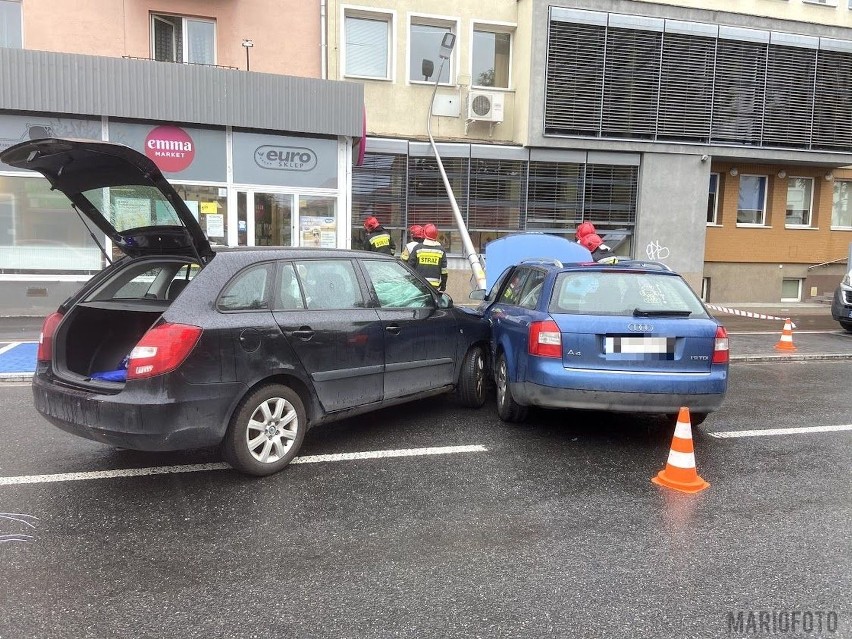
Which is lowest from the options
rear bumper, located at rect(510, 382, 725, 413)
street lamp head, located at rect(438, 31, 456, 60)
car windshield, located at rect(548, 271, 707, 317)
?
rear bumper, located at rect(510, 382, 725, 413)

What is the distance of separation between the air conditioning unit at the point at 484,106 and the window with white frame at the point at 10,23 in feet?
31.1

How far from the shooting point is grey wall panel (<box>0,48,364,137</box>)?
36.7 feet

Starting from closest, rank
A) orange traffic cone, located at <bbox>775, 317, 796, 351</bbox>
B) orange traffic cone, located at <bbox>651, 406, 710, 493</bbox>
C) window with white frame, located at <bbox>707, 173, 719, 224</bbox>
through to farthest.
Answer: orange traffic cone, located at <bbox>651, 406, 710, 493</bbox>, orange traffic cone, located at <bbox>775, 317, 796, 351</bbox>, window with white frame, located at <bbox>707, 173, 719, 224</bbox>

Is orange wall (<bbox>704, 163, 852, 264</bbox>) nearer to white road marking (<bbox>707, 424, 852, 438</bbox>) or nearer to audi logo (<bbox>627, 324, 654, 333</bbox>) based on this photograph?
white road marking (<bbox>707, 424, 852, 438</bbox>)

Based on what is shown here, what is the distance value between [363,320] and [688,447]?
8.09 feet

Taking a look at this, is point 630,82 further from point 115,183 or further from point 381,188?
point 115,183

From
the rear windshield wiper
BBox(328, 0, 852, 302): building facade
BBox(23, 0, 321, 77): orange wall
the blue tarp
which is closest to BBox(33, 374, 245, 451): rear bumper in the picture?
the rear windshield wiper

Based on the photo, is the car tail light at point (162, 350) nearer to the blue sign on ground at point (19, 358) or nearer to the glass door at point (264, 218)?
the blue sign on ground at point (19, 358)

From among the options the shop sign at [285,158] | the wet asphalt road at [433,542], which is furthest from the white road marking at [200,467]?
the shop sign at [285,158]

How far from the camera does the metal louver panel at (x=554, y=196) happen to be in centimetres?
1571

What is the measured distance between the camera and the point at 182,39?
13789 millimetres

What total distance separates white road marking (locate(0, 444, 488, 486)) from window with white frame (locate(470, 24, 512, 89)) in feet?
41.6

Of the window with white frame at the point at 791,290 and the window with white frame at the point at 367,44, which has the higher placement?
the window with white frame at the point at 367,44

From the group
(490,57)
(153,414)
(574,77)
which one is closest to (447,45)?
(490,57)
